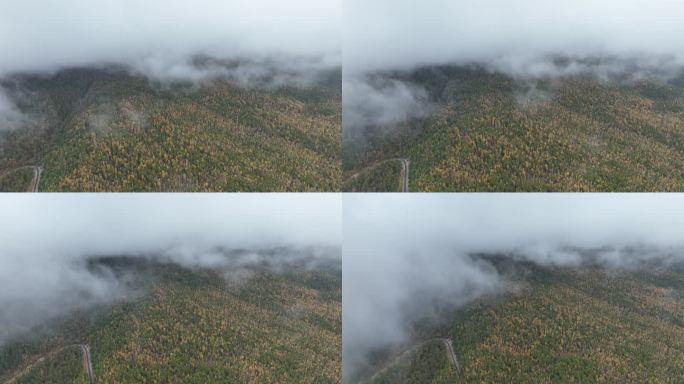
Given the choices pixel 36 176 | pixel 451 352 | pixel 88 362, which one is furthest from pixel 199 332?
pixel 451 352

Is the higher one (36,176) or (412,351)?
(36,176)

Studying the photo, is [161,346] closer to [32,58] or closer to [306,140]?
[306,140]

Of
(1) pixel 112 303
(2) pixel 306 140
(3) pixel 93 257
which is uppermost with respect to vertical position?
(2) pixel 306 140

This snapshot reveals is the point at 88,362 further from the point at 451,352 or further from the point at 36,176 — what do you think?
the point at 451,352

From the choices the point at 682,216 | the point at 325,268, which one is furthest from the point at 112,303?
the point at 682,216

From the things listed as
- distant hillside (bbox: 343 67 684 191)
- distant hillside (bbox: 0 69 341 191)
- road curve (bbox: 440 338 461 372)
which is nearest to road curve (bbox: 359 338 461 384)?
road curve (bbox: 440 338 461 372)

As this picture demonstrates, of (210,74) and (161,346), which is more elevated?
(210,74)

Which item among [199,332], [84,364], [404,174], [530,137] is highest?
[530,137]
